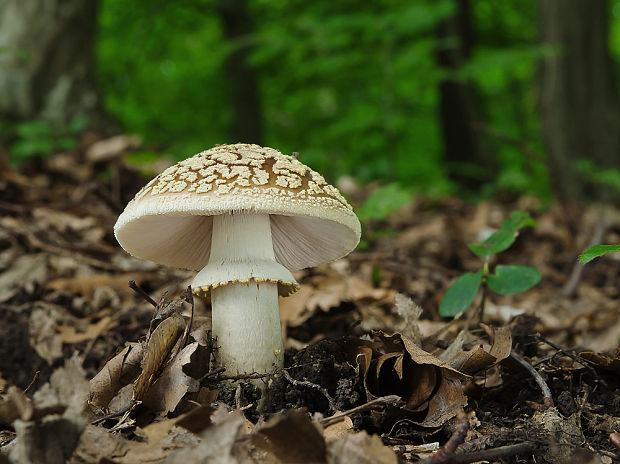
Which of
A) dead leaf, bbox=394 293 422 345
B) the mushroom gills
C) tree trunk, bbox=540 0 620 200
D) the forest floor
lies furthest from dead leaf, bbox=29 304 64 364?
tree trunk, bbox=540 0 620 200

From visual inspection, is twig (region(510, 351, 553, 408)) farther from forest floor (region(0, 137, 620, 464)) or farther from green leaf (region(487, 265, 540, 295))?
green leaf (region(487, 265, 540, 295))

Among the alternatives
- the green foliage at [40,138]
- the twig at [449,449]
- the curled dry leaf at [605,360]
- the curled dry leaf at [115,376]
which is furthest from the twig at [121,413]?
the green foliage at [40,138]

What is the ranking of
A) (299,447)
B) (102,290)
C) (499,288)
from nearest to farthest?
(299,447)
(499,288)
(102,290)

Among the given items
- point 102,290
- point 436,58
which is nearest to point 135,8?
point 436,58

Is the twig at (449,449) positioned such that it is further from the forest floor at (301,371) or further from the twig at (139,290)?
the twig at (139,290)

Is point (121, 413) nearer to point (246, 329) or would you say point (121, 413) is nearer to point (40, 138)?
point (246, 329)

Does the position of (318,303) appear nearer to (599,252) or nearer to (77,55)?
(599,252)
